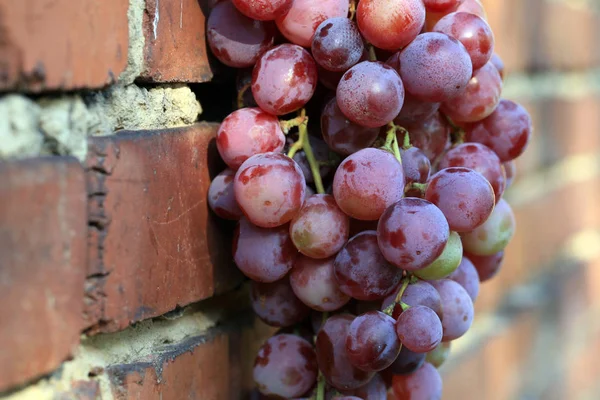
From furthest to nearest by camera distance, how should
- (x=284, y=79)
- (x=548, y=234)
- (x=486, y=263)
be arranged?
(x=548, y=234), (x=486, y=263), (x=284, y=79)

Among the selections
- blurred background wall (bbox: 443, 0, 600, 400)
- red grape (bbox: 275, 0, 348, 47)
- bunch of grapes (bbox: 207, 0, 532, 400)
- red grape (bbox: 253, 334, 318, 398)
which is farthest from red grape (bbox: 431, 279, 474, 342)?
blurred background wall (bbox: 443, 0, 600, 400)

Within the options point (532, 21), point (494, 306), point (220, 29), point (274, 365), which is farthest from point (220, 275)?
point (532, 21)

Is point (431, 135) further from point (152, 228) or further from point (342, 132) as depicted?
point (152, 228)

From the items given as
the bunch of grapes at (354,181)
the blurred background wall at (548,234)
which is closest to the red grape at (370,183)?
the bunch of grapes at (354,181)

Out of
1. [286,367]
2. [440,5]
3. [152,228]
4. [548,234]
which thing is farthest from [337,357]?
[548,234]

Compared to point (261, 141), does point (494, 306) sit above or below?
below

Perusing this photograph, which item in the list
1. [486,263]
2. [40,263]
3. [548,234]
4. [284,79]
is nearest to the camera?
[40,263]

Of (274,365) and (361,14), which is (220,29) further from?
(274,365)
